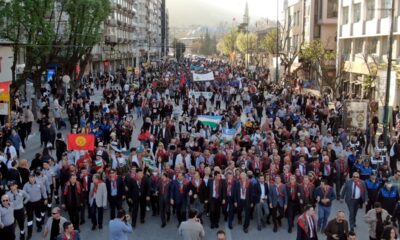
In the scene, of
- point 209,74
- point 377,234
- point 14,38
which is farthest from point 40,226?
point 209,74

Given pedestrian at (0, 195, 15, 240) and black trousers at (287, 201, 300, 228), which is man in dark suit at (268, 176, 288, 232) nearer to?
black trousers at (287, 201, 300, 228)

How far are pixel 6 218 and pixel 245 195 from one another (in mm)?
5232

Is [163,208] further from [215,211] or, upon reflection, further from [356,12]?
[356,12]

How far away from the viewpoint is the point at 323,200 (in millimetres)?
12297

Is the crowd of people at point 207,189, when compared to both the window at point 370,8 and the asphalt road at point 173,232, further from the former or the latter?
the window at point 370,8

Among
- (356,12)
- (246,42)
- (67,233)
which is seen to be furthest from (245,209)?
(246,42)

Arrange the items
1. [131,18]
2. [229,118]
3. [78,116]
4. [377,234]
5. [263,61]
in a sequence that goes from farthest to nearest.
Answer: [131,18], [263,61], [78,116], [229,118], [377,234]

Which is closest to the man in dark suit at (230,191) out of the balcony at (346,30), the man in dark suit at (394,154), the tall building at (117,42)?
the man in dark suit at (394,154)

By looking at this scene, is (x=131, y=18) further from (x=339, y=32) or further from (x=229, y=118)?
(x=229, y=118)

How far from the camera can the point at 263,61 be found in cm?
9131

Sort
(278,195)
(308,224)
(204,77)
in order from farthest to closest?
(204,77) → (278,195) → (308,224)

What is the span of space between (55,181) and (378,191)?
8.01m

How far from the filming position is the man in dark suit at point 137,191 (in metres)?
13.1

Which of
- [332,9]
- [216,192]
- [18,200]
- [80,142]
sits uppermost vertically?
[332,9]
